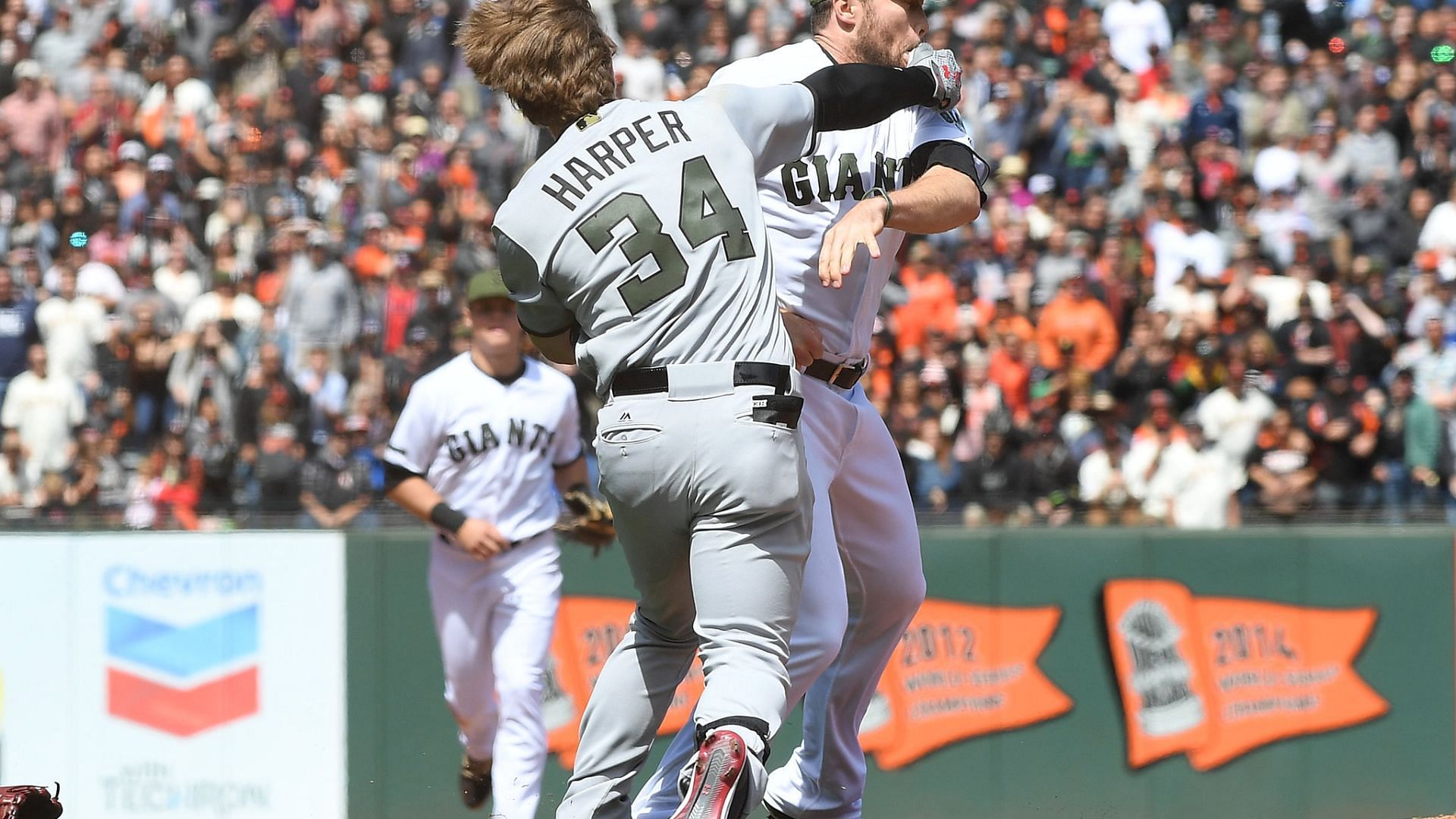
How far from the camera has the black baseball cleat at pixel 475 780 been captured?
8031mm

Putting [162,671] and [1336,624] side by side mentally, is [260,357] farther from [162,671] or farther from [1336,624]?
[1336,624]

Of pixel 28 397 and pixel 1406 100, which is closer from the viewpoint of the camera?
pixel 28 397

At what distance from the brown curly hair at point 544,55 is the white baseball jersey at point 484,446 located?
354cm

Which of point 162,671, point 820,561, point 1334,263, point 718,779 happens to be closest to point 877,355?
point 1334,263

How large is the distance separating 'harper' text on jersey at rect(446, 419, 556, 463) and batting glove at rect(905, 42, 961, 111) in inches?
136

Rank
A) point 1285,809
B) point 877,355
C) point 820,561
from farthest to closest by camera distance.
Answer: point 877,355 < point 1285,809 < point 820,561

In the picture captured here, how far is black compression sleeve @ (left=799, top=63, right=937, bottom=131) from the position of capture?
4.35 metres

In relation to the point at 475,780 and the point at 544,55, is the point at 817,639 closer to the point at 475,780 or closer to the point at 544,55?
the point at 544,55

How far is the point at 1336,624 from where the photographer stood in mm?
9070

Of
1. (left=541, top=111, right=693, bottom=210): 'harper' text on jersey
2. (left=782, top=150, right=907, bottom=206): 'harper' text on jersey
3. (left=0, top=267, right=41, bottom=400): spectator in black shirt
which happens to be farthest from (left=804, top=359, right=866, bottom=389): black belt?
(left=0, top=267, right=41, bottom=400): spectator in black shirt

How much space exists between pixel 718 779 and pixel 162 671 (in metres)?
5.99

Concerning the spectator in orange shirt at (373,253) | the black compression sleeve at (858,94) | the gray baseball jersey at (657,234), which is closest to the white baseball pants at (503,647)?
the gray baseball jersey at (657,234)

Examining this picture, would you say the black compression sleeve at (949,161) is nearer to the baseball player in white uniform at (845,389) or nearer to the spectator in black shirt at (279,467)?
the baseball player in white uniform at (845,389)

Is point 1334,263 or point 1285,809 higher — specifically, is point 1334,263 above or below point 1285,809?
above
